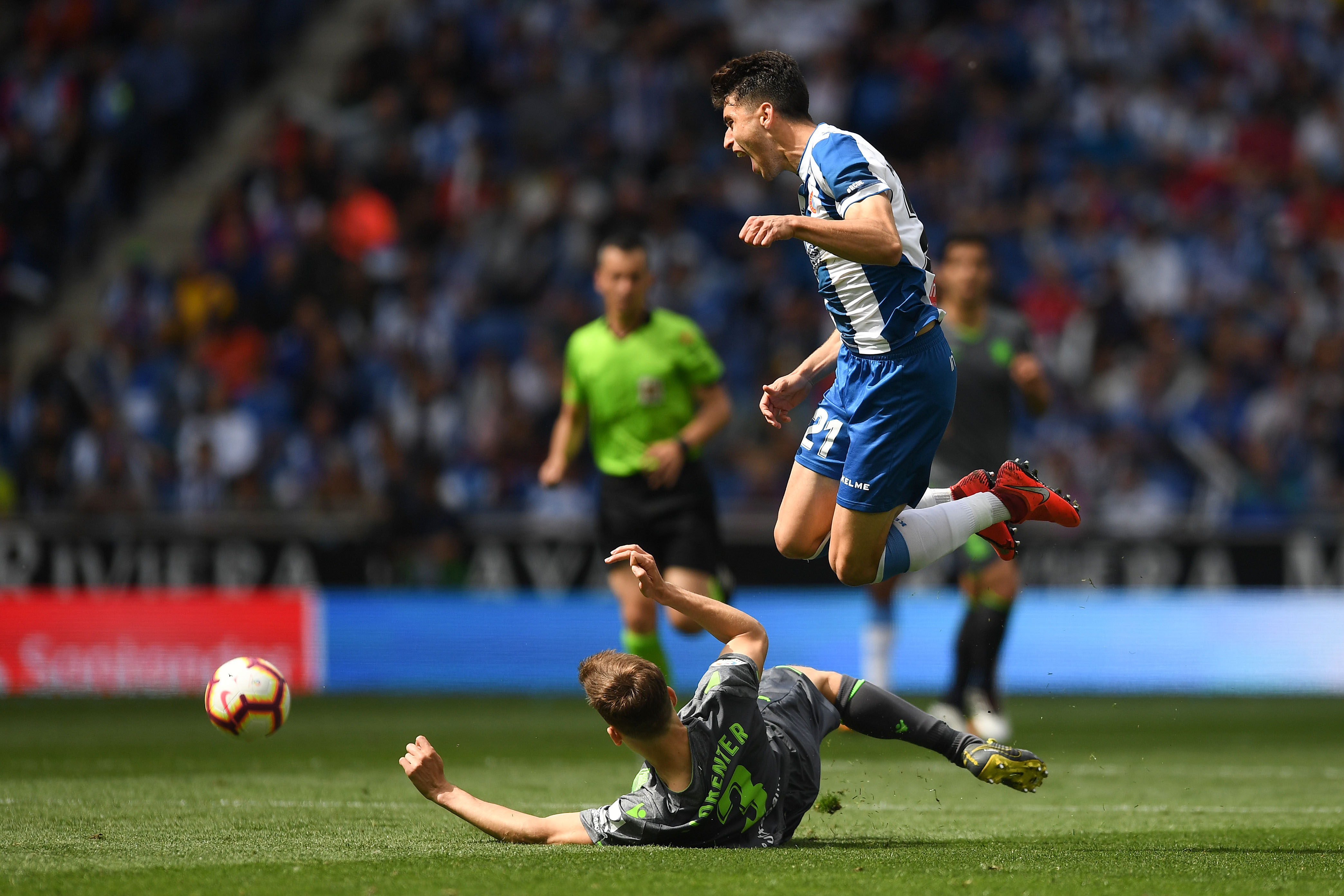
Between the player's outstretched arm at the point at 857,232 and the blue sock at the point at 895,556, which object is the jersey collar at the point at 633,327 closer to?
the blue sock at the point at 895,556

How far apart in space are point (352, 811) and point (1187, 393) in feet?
35.5

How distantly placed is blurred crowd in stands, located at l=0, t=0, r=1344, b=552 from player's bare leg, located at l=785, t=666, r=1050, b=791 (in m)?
7.93

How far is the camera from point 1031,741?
384 inches

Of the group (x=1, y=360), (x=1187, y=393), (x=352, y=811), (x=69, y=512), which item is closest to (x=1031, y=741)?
(x=352, y=811)

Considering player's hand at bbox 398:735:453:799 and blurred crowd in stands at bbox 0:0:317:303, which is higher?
blurred crowd in stands at bbox 0:0:317:303

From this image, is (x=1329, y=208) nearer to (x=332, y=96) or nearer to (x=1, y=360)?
(x=332, y=96)

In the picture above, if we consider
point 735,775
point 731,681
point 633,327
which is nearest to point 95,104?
point 633,327

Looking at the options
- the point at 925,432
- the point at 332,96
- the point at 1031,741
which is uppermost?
the point at 332,96

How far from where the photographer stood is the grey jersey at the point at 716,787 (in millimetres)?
5086

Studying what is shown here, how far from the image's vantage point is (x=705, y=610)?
5375mm

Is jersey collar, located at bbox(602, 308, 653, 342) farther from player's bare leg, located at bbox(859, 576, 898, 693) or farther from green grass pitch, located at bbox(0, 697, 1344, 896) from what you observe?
player's bare leg, located at bbox(859, 576, 898, 693)

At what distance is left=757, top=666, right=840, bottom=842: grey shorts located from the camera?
537cm

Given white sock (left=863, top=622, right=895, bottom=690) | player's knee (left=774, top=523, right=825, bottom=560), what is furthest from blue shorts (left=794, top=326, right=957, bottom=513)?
white sock (left=863, top=622, right=895, bottom=690)

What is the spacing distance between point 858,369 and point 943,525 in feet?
2.42
